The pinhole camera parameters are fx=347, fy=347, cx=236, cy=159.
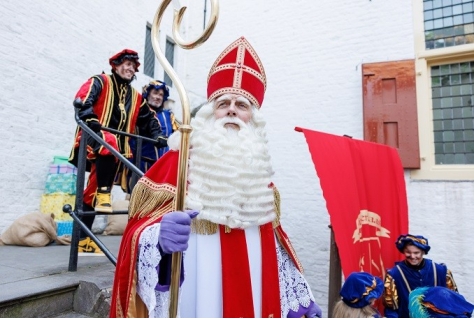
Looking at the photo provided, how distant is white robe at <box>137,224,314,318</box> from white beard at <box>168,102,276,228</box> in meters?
0.09

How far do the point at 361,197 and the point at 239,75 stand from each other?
206 centimetres

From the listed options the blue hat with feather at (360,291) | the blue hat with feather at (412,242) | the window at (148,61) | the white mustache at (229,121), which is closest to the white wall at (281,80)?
the window at (148,61)

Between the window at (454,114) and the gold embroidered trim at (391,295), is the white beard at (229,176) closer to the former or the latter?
the gold embroidered trim at (391,295)

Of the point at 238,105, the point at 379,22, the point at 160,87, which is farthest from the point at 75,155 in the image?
the point at 379,22

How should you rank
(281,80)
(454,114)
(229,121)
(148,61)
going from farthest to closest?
(148,61), (281,80), (454,114), (229,121)

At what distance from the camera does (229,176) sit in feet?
4.35

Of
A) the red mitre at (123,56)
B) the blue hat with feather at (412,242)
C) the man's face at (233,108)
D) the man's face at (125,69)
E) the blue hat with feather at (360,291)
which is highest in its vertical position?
the red mitre at (123,56)

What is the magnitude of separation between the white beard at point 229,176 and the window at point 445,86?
136 inches

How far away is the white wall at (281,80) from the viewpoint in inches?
150

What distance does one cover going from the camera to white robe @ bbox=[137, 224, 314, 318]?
3.64 feet

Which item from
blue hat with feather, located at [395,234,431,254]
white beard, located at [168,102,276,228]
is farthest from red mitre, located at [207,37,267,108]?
blue hat with feather, located at [395,234,431,254]

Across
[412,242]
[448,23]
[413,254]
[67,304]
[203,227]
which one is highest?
[448,23]

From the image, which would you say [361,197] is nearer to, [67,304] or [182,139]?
[67,304]

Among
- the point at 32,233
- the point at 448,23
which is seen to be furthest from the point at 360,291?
the point at 448,23
